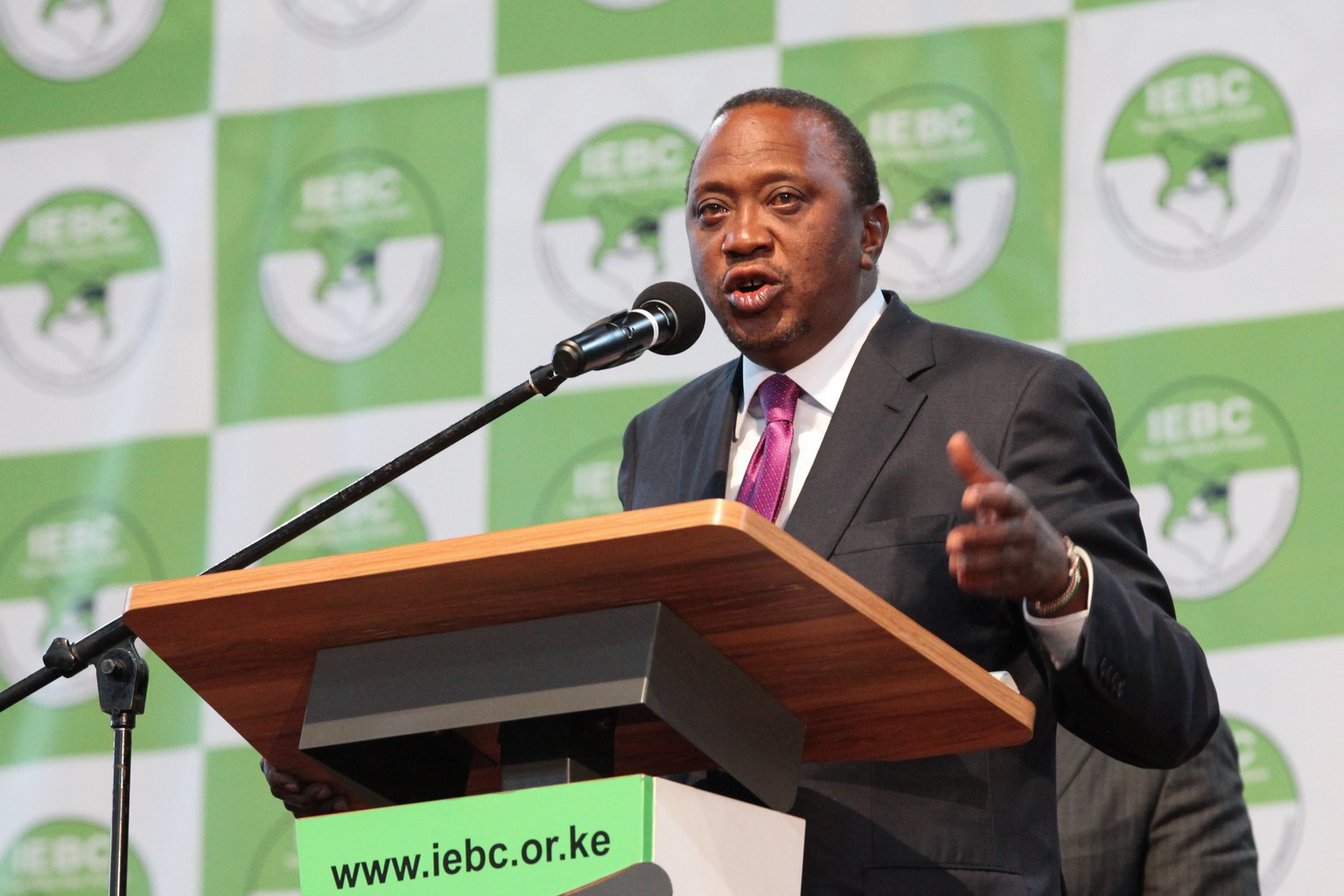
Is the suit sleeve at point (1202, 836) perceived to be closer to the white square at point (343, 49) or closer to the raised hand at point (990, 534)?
the raised hand at point (990, 534)

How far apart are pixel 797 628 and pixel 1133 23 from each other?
2454 mm

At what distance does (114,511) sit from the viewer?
438 cm

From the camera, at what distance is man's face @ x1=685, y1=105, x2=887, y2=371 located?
2477mm

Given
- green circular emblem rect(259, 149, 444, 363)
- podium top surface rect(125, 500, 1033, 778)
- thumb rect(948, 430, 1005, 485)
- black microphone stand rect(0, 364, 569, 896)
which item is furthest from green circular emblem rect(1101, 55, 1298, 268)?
thumb rect(948, 430, 1005, 485)

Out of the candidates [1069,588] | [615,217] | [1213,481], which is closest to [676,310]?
[1069,588]

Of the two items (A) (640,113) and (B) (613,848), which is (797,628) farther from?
(A) (640,113)

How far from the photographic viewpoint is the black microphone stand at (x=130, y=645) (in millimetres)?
2090

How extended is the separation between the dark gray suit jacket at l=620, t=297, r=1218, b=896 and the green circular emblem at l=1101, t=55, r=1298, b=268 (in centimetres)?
138

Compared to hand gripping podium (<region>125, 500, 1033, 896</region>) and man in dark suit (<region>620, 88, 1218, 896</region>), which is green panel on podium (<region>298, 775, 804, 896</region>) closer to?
hand gripping podium (<region>125, 500, 1033, 896</region>)

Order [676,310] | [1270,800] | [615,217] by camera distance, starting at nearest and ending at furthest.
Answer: [676,310]
[1270,800]
[615,217]

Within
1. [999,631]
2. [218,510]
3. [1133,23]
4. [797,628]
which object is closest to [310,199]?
[218,510]

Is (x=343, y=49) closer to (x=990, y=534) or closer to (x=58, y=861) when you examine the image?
(x=58, y=861)

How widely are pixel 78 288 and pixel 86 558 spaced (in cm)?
68

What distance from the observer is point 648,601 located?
1.64m
